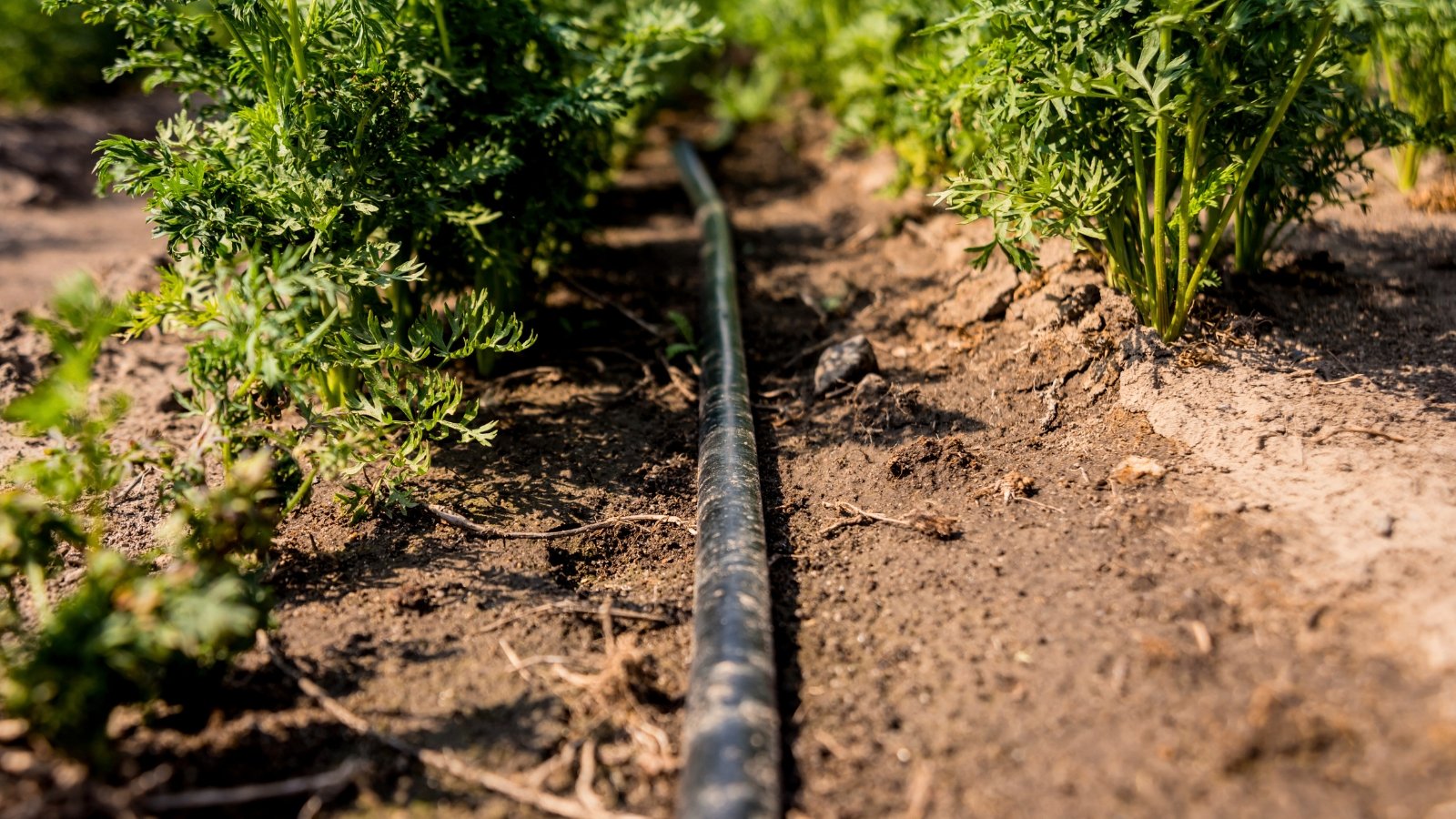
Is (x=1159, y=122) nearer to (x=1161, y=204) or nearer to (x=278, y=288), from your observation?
(x=1161, y=204)

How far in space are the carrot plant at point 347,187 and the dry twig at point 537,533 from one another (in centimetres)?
18

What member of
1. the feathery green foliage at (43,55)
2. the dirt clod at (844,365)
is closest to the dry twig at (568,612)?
the dirt clod at (844,365)

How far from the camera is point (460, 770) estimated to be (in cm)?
199

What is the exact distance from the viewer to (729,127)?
748 cm

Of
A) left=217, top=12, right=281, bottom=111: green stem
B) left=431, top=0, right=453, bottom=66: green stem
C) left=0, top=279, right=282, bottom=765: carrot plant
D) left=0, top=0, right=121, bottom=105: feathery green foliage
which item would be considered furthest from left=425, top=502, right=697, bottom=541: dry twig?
left=0, top=0, right=121, bottom=105: feathery green foliage

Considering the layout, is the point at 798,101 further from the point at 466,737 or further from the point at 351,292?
the point at 466,737

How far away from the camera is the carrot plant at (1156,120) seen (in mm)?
2568

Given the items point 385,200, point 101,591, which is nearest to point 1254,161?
point 385,200

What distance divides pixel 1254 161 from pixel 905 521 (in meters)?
1.38

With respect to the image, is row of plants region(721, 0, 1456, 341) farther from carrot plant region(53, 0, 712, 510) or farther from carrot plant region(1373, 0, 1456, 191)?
carrot plant region(53, 0, 712, 510)

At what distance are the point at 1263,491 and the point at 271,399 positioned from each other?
2662 mm

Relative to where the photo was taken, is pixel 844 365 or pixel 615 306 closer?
pixel 844 365

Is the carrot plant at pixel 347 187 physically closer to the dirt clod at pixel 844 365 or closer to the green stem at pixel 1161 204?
the dirt clod at pixel 844 365

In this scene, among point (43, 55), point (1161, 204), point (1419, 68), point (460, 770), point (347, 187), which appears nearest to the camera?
point (460, 770)
